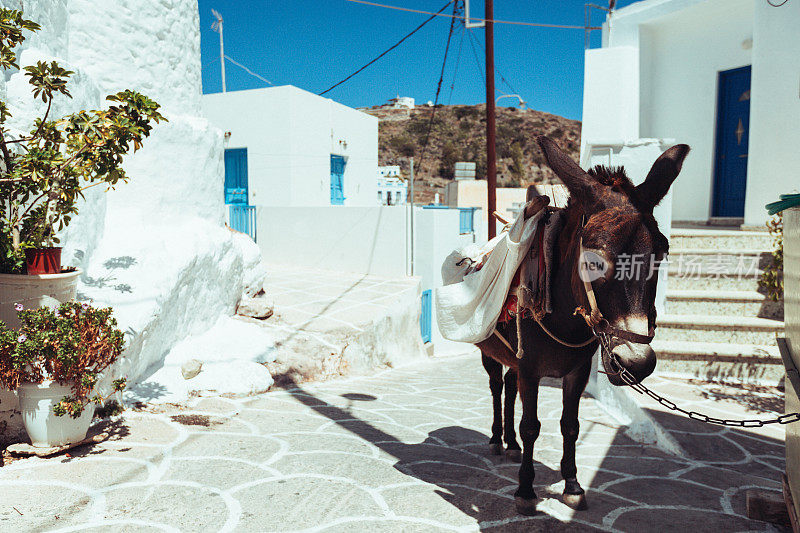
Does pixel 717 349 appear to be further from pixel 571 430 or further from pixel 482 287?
pixel 482 287

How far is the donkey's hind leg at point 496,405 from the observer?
428 cm

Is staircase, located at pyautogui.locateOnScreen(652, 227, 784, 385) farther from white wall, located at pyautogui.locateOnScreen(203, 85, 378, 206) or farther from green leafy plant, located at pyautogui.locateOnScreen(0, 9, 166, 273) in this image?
white wall, located at pyautogui.locateOnScreen(203, 85, 378, 206)

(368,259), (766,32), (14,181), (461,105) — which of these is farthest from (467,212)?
(461,105)

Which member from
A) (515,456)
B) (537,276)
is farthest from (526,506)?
(537,276)

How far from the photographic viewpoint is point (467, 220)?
46.9 feet

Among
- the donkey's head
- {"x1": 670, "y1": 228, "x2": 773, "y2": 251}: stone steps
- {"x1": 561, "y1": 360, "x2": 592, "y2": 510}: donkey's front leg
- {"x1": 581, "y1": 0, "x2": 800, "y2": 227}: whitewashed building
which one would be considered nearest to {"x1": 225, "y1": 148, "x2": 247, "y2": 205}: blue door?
{"x1": 581, "y1": 0, "x2": 800, "y2": 227}: whitewashed building

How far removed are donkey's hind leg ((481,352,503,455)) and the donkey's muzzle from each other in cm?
201

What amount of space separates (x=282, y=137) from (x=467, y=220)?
683cm

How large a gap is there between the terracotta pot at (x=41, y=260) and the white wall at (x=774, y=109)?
9.55m

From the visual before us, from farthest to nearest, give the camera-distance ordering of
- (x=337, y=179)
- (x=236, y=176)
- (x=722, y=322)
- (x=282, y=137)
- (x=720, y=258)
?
(x=337, y=179)
(x=236, y=176)
(x=282, y=137)
(x=720, y=258)
(x=722, y=322)

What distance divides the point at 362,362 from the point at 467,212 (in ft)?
24.1

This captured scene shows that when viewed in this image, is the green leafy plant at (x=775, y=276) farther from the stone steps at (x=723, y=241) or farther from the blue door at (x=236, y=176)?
the blue door at (x=236, y=176)

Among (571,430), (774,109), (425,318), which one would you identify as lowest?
(425,318)

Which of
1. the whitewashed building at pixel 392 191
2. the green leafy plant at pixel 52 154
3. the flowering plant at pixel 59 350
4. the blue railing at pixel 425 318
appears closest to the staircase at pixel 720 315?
the blue railing at pixel 425 318
